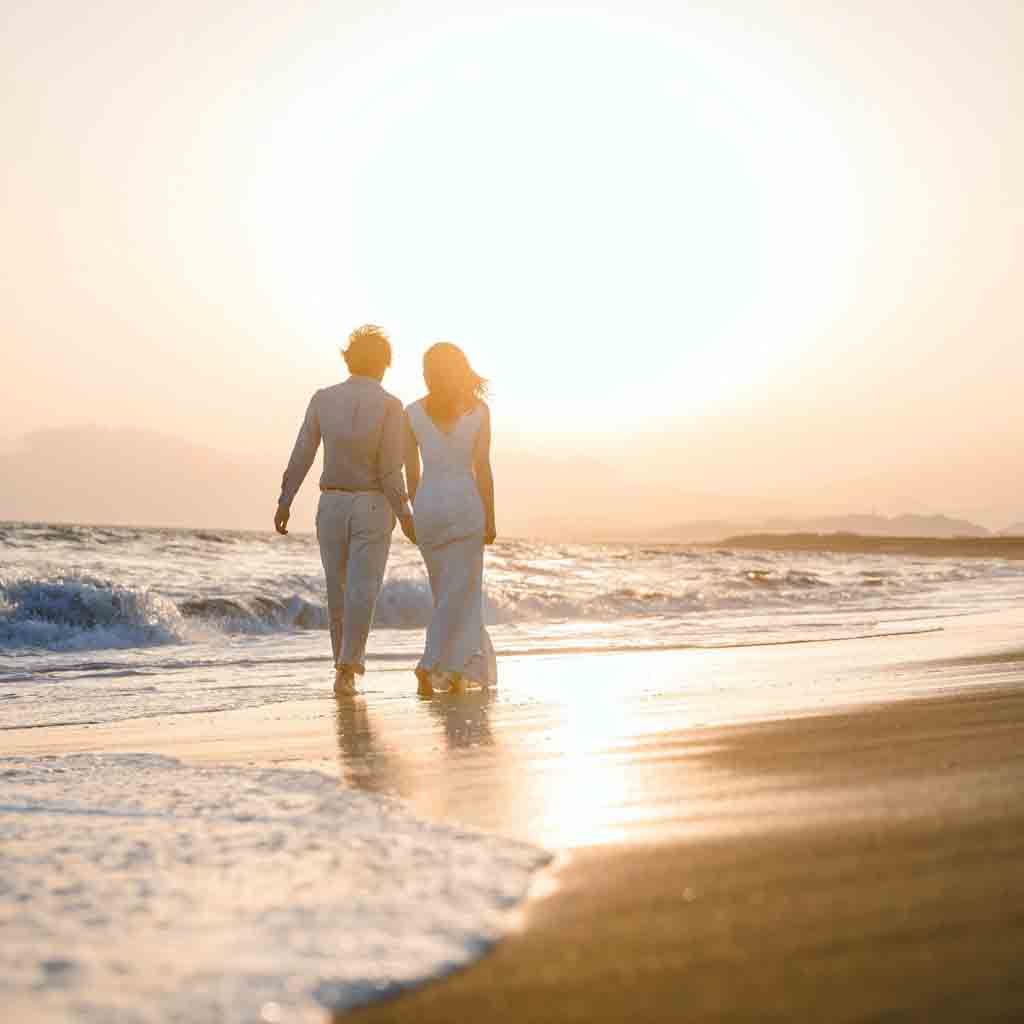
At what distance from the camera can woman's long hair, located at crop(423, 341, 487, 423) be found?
26.7 ft

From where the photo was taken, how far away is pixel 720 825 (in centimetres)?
310

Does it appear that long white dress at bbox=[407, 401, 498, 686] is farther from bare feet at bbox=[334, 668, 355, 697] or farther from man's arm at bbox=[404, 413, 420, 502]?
bare feet at bbox=[334, 668, 355, 697]

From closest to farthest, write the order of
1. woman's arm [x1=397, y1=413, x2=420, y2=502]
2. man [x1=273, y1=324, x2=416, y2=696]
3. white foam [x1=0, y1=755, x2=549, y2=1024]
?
white foam [x1=0, y1=755, x2=549, y2=1024] < woman's arm [x1=397, y1=413, x2=420, y2=502] < man [x1=273, y1=324, x2=416, y2=696]

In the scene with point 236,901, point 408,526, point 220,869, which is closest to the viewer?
point 236,901

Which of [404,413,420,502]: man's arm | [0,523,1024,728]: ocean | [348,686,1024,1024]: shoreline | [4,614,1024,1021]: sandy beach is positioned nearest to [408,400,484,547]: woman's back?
[404,413,420,502]: man's arm

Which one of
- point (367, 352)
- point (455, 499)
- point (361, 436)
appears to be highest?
point (367, 352)

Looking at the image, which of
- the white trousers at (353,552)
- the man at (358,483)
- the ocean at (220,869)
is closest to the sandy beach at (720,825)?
the ocean at (220,869)

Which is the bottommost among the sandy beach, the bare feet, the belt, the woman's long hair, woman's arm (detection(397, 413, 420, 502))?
the bare feet

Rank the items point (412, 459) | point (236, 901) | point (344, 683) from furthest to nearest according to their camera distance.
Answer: point (412, 459), point (344, 683), point (236, 901)

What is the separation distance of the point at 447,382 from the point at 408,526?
1.03 m

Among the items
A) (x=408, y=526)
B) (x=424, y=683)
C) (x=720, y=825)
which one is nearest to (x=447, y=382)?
(x=408, y=526)

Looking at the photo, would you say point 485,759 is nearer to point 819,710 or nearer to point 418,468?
point 819,710

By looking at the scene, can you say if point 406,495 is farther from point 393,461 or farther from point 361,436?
point 361,436

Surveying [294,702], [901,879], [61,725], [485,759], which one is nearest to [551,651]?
[294,702]
